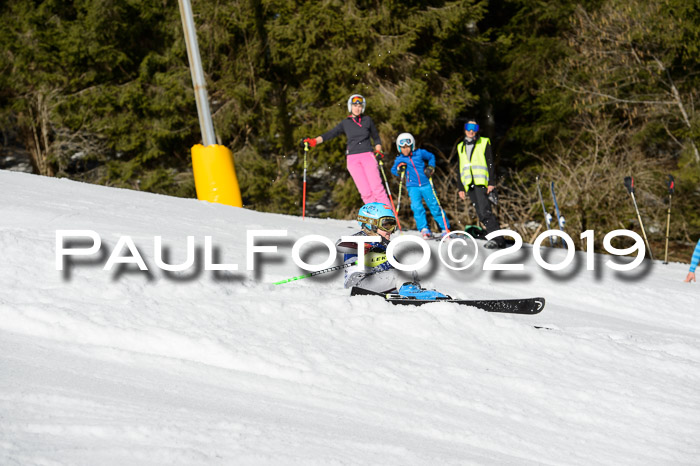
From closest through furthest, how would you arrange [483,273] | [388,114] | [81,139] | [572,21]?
1. [483,273]
2. [388,114]
3. [572,21]
4. [81,139]

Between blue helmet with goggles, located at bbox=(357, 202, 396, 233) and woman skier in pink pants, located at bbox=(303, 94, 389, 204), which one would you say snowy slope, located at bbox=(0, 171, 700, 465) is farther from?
woman skier in pink pants, located at bbox=(303, 94, 389, 204)

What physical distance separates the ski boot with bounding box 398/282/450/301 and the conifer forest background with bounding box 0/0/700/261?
9.57 meters

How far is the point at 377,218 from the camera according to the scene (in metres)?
6.12

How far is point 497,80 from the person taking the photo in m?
18.6

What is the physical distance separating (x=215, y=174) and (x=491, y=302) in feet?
23.2

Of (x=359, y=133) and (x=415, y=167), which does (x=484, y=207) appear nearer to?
(x=415, y=167)

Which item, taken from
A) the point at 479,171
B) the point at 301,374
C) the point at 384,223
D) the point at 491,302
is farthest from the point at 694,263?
the point at 301,374

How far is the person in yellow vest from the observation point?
10352mm

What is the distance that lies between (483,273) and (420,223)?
2059mm

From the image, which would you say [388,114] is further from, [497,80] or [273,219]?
[273,219]

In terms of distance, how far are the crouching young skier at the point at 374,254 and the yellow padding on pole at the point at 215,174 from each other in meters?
6.21

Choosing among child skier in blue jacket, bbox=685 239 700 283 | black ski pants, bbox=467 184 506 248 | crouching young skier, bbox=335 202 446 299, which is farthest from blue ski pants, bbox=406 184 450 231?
crouching young skier, bbox=335 202 446 299

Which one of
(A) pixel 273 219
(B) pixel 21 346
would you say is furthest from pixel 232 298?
(A) pixel 273 219

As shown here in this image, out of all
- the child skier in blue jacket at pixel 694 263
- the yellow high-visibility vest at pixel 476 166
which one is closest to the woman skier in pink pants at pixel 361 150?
the yellow high-visibility vest at pixel 476 166
